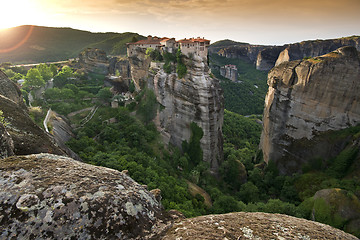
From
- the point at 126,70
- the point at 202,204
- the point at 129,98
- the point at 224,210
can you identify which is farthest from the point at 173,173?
the point at 126,70

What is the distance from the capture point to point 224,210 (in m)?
27.0

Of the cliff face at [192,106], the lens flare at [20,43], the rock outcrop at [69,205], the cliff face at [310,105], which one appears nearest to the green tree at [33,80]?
the cliff face at [192,106]

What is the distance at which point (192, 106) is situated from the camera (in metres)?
37.6

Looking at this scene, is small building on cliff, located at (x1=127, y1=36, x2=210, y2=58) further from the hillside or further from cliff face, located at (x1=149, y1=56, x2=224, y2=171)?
the hillside

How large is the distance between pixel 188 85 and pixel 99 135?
17455 mm

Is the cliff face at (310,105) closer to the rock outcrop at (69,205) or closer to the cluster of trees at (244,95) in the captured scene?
the rock outcrop at (69,205)

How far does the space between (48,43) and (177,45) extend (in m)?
120

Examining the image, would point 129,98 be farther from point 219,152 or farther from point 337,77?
point 337,77

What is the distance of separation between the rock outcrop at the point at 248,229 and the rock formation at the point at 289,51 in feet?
415

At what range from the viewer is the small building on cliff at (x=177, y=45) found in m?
37.5

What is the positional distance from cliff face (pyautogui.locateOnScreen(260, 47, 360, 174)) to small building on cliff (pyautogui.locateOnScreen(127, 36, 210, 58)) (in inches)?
617

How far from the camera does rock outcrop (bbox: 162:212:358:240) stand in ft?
16.5

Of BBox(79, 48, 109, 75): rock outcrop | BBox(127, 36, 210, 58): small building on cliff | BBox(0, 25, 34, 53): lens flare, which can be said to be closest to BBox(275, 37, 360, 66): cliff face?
BBox(127, 36, 210, 58): small building on cliff

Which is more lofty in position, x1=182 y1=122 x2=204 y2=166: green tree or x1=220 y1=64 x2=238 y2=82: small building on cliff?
x1=220 y1=64 x2=238 y2=82: small building on cliff
